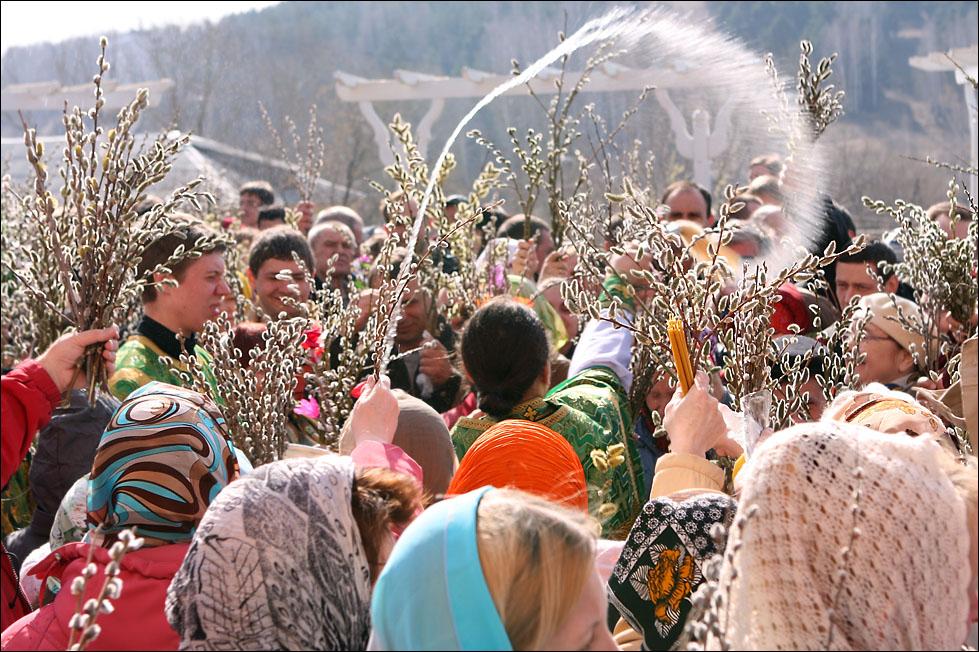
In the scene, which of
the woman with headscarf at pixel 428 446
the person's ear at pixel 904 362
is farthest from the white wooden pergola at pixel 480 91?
the woman with headscarf at pixel 428 446

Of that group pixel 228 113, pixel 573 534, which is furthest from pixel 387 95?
pixel 228 113

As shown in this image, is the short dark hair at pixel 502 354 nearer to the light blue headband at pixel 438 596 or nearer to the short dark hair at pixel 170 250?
the short dark hair at pixel 170 250

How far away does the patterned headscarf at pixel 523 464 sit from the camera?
284 cm

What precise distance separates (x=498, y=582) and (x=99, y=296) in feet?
5.68

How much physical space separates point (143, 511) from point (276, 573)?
1.59ft

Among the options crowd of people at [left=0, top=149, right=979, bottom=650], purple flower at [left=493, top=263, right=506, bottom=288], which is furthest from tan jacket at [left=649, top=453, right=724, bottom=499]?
purple flower at [left=493, top=263, right=506, bottom=288]

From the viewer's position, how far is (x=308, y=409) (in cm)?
372

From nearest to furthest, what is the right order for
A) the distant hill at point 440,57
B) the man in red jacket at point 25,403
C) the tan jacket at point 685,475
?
the man in red jacket at point 25,403 → the tan jacket at point 685,475 → the distant hill at point 440,57

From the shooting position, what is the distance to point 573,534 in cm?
182

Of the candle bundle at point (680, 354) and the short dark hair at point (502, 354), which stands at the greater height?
the candle bundle at point (680, 354)

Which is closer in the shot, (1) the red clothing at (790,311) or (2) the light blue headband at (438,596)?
(2) the light blue headband at (438,596)

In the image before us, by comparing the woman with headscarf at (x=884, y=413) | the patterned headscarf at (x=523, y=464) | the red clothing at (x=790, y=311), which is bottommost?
the red clothing at (x=790, y=311)

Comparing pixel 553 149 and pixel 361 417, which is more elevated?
pixel 553 149

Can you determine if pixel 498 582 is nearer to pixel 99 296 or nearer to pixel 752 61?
pixel 99 296
